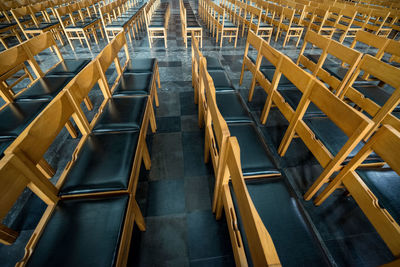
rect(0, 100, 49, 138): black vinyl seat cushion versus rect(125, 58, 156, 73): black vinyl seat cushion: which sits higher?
rect(125, 58, 156, 73): black vinyl seat cushion

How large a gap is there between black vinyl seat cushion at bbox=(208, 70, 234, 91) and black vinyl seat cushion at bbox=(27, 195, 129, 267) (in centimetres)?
151

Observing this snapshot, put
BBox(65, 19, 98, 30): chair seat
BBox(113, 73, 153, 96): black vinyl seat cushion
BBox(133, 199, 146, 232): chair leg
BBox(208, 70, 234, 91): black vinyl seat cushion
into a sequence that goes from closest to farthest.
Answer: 1. BBox(133, 199, 146, 232): chair leg
2. BBox(113, 73, 153, 96): black vinyl seat cushion
3. BBox(208, 70, 234, 91): black vinyl seat cushion
4. BBox(65, 19, 98, 30): chair seat

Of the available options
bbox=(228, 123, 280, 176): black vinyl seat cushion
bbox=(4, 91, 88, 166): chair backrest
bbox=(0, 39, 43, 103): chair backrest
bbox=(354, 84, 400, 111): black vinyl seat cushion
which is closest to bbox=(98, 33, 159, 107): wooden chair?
bbox=(4, 91, 88, 166): chair backrest

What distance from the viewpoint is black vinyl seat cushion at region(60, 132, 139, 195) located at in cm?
107

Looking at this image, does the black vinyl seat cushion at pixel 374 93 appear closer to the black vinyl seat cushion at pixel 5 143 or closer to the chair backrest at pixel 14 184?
the chair backrest at pixel 14 184

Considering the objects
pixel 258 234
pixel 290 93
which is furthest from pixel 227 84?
pixel 258 234

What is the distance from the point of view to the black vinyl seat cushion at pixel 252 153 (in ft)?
3.93

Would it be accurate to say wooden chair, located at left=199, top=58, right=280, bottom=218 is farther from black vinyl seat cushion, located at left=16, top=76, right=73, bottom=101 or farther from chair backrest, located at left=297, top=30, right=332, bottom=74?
black vinyl seat cushion, located at left=16, top=76, right=73, bottom=101

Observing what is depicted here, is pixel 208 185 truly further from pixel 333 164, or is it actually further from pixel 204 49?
pixel 204 49

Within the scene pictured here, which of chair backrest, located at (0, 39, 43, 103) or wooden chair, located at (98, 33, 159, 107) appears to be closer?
chair backrest, located at (0, 39, 43, 103)

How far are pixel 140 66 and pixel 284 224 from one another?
240cm

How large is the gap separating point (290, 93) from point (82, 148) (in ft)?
6.75

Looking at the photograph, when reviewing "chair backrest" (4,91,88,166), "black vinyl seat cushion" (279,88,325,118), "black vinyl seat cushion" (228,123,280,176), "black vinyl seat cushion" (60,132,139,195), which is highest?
"chair backrest" (4,91,88,166)

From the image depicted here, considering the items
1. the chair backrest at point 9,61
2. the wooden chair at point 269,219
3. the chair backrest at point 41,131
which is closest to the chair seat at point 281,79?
the wooden chair at point 269,219
